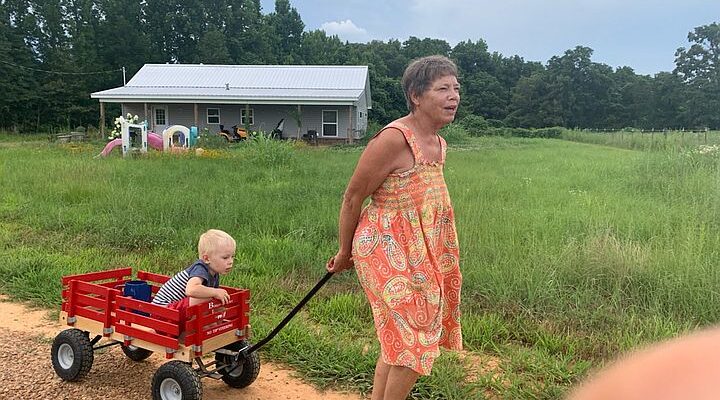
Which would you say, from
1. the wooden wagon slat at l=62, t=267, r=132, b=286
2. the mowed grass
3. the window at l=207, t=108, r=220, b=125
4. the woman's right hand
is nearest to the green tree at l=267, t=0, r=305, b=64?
the window at l=207, t=108, r=220, b=125

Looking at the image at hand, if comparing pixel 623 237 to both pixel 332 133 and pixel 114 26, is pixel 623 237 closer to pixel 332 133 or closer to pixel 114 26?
pixel 332 133

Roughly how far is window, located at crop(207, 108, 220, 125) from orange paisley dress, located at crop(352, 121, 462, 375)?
91.1 ft

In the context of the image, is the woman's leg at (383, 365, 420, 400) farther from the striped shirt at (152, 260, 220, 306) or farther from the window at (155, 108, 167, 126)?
the window at (155, 108, 167, 126)

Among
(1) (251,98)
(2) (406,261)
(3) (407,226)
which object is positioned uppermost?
(1) (251,98)

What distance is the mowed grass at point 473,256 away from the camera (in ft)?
13.0

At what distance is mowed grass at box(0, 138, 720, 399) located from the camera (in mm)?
3949

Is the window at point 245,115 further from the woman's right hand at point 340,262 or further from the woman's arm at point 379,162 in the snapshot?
the woman's arm at point 379,162

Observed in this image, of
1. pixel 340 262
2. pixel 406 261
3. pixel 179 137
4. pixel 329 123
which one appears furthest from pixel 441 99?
pixel 329 123

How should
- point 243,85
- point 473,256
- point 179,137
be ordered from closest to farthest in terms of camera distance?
point 473,256 < point 179,137 < point 243,85

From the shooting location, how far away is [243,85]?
29.9 metres

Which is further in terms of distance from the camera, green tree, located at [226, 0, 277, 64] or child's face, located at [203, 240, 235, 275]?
green tree, located at [226, 0, 277, 64]

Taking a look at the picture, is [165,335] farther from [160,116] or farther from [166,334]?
[160,116]

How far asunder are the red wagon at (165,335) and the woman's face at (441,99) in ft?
5.31

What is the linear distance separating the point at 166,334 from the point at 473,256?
3.22 metres
